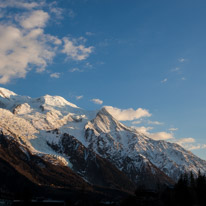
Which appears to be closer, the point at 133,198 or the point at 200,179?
the point at 200,179

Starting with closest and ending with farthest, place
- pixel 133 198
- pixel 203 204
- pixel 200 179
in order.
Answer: pixel 203 204, pixel 200 179, pixel 133 198

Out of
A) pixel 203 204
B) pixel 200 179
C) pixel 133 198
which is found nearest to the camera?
pixel 203 204

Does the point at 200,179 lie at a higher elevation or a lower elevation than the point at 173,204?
higher

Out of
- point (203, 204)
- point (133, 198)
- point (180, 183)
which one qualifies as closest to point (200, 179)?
point (180, 183)

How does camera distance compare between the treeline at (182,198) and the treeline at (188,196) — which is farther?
the treeline at (182,198)

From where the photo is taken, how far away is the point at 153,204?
183750 millimetres

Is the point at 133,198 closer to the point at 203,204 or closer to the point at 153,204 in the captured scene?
the point at 153,204

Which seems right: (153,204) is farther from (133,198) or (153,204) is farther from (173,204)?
(173,204)

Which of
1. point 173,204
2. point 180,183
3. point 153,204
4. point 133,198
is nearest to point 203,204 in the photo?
point 173,204

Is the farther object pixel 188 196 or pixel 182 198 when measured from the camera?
pixel 182 198

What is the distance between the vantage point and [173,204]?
507 ft

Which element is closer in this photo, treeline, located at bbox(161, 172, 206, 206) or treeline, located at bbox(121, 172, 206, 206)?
treeline, located at bbox(161, 172, 206, 206)

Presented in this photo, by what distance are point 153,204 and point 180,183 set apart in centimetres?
2160

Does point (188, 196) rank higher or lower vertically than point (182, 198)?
higher
